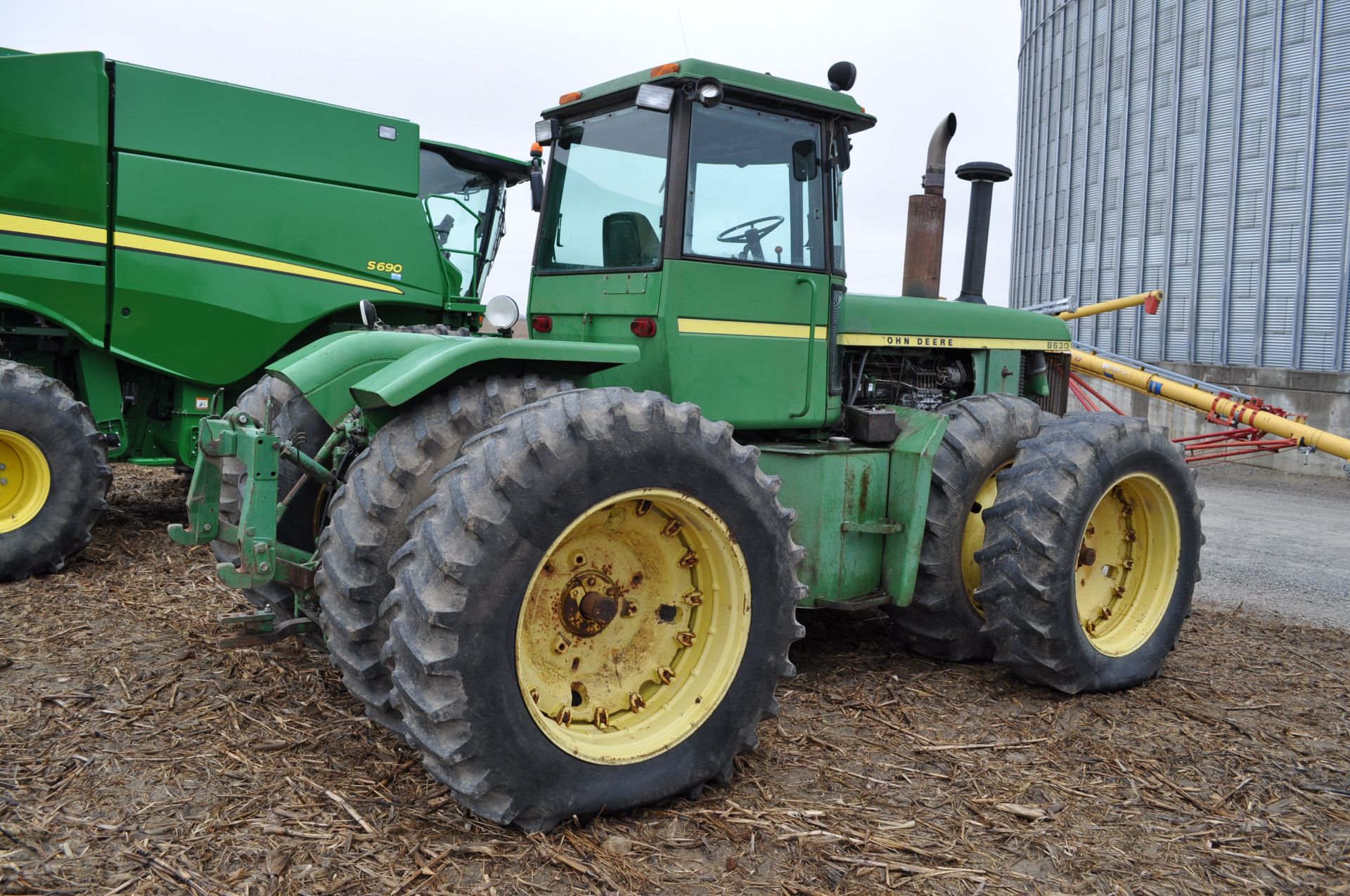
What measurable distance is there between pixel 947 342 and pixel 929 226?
2.06 ft

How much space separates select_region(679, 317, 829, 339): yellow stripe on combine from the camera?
13.9 ft

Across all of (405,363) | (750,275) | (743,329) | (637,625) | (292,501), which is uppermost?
(750,275)

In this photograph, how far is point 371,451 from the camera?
3441 mm

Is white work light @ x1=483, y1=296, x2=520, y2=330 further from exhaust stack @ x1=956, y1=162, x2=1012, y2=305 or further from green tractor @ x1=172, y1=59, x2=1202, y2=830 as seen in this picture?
exhaust stack @ x1=956, y1=162, x2=1012, y2=305

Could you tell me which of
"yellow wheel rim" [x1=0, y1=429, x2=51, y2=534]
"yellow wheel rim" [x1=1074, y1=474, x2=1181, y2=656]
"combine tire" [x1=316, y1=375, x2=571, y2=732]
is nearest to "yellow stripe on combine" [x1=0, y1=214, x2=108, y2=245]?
"yellow wheel rim" [x1=0, y1=429, x2=51, y2=534]

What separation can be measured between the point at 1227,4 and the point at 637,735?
44.9 ft

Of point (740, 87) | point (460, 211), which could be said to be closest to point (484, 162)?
point (460, 211)

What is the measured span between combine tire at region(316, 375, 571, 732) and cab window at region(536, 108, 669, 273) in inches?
46.6

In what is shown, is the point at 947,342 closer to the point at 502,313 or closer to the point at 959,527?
the point at 959,527

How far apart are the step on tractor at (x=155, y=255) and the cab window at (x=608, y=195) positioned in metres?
2.54

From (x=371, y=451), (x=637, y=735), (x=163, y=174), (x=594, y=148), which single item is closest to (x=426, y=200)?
(x=163, y=174)

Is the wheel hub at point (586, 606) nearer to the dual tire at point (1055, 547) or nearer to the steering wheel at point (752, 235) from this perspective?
the steering wheel at point (752, 235)

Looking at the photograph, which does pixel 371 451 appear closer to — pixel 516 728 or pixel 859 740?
pixel 516 728

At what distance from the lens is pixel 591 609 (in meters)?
3.38
